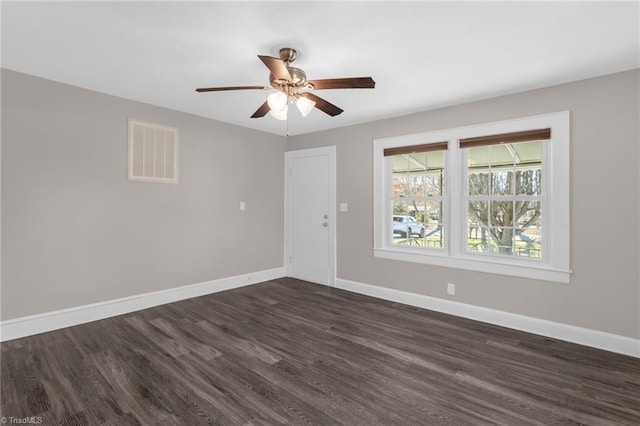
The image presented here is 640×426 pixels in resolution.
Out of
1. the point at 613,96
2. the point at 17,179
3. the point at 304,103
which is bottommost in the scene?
the point at 17,179

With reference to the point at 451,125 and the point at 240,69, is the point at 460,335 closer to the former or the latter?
the point at 451,125

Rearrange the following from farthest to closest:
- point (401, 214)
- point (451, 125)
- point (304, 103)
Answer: point (401, 214), point (451, 125), point (304, 103)

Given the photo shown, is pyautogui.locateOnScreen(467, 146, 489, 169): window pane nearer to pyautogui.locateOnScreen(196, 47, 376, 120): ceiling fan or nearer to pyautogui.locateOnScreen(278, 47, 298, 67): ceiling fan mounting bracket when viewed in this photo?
pyautogui.locateOnScreen(196, 47, 376, 120): ceiling fan

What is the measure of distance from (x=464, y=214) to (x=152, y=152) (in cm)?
382

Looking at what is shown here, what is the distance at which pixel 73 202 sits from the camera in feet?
10.6

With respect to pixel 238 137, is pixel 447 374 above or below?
below

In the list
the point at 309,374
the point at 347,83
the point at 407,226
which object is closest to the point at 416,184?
the point at 407,226

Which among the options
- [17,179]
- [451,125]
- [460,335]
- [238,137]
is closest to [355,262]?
[460,335]

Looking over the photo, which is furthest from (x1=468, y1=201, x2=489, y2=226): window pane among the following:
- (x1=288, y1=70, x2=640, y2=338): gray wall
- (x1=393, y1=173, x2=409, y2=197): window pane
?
(x1=393, y1=173, x2=409, y2=197): window pane

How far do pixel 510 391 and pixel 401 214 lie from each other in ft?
8.04

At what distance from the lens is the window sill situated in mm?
3053

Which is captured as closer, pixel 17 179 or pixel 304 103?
pixel 304 103

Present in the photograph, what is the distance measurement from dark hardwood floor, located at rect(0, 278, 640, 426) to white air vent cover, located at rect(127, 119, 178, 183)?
Answer: 5.43 ft

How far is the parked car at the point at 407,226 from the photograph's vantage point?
412 centimetres
